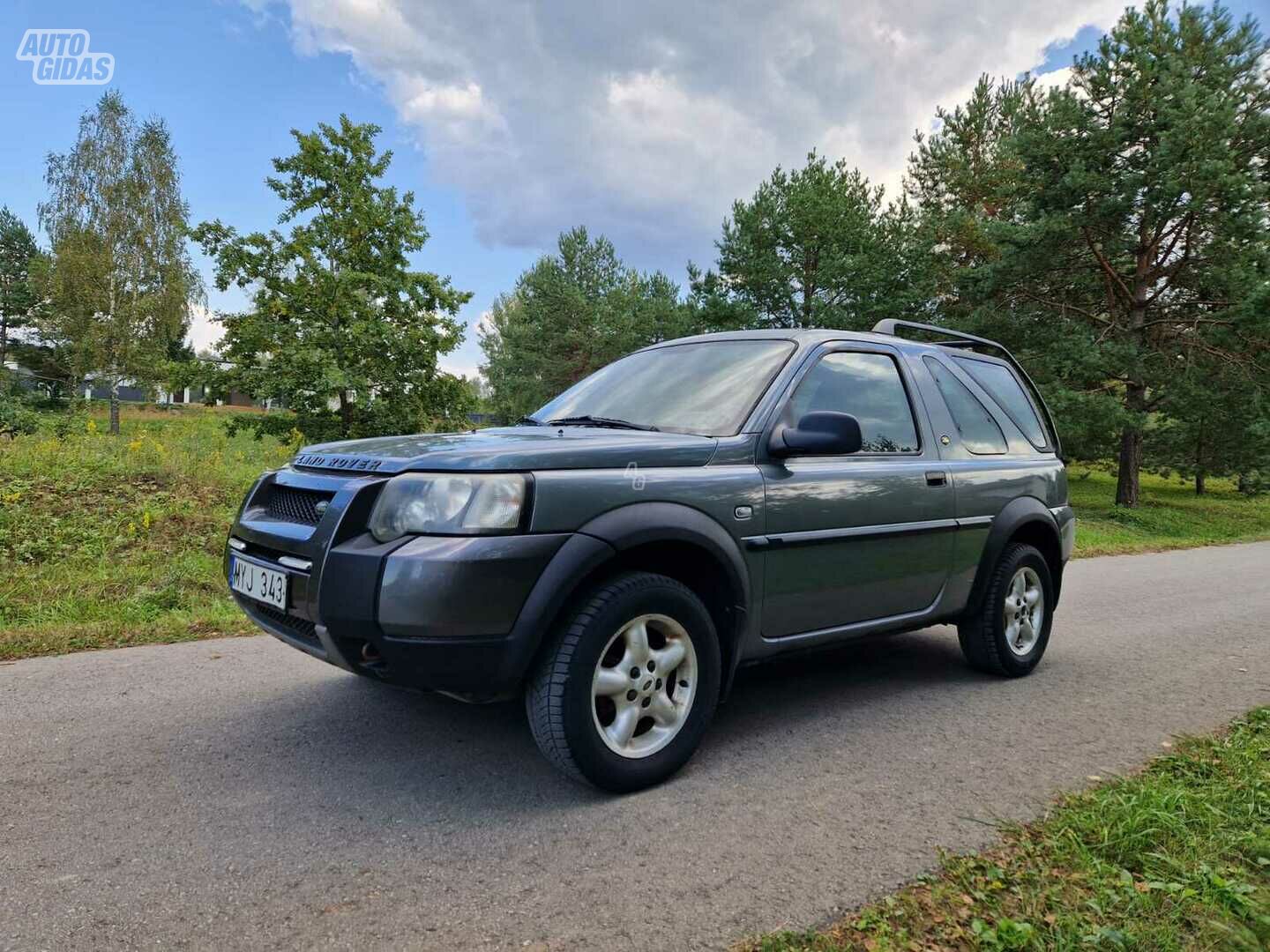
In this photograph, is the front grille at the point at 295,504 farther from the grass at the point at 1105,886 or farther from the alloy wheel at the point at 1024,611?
the alloy wheel at the point at 1024,611

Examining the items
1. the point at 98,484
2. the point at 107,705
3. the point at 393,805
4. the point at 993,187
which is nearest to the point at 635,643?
the point at 393,805

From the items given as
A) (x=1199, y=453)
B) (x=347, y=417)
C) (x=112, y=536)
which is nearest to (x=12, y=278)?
(x=347, y=417)

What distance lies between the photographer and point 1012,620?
14.5 feet

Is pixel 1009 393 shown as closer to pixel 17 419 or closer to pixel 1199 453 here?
pixel 17 419

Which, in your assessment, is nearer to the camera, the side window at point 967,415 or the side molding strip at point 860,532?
the side molding strip at point 860,532

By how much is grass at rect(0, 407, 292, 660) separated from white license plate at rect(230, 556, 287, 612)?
2.13m

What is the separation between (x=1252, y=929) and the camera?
196cm

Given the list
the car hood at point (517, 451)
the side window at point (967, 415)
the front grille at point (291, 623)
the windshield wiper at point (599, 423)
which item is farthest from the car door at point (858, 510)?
the front grille at point (291, 623)

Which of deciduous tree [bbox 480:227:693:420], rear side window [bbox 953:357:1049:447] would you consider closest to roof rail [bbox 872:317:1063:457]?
rear side window [bbox 953:357:1049:447]

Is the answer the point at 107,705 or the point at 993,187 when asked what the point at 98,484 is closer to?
the point at 107,705

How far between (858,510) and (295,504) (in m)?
2.35

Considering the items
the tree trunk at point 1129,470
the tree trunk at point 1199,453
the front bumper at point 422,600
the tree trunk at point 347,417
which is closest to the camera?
the front bumper at point 422,600

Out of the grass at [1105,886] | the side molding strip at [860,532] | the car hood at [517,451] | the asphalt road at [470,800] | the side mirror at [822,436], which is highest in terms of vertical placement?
the side mirror at [822,436]

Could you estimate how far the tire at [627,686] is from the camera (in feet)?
8.51
